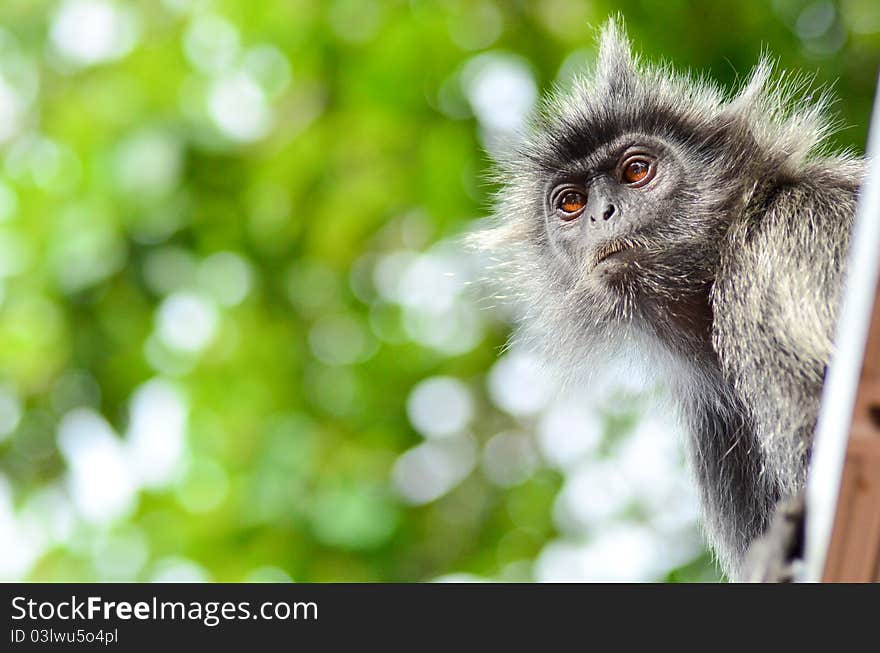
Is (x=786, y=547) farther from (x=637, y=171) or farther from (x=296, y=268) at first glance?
(x=296, y=268)

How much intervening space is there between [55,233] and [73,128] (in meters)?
0.49

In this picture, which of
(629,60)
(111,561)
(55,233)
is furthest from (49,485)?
(629,60)

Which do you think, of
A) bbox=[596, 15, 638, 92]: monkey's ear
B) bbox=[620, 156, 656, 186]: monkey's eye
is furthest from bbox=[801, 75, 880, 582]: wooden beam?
bbox=[596, 15, 638, 92]: monkey's ear

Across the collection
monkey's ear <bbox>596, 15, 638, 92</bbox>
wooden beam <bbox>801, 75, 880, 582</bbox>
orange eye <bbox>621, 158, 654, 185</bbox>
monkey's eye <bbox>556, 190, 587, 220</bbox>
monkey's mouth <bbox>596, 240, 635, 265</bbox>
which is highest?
monkey's ear <bbox>596, 15, 638, 92</bbox>

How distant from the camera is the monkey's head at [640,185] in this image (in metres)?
3.57

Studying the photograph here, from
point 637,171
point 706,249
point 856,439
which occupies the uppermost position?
point 637,171

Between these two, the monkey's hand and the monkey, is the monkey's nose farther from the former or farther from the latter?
the monkey's hand

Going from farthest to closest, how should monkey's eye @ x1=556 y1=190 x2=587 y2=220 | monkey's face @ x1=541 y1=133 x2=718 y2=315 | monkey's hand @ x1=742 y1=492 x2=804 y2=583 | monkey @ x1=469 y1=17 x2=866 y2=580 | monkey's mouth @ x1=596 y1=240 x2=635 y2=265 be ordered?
1. monkey's eye @ x1=556 y1=190 x2=587 y2=220
2. monkey's mouth @ x1=596 y1=240 x2=635 y2=265
3. monkey's face @ x1=541 y1=133 x2=718 y2=315
4. monkey @ x1=469 y1=17 x2=866 y2=580
5. monkey's hand @ x1=742 y1=492 x2=804 y2=583

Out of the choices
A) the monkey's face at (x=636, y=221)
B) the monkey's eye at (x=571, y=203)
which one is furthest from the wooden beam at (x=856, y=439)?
the monkey's eye at (x=571, y=203)

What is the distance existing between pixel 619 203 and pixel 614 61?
707 millimetres

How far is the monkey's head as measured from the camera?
357 centimetres

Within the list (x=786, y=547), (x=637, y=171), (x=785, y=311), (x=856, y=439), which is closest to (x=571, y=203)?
(x=637, y=171)

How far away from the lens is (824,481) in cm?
170

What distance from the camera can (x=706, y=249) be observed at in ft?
11.5
